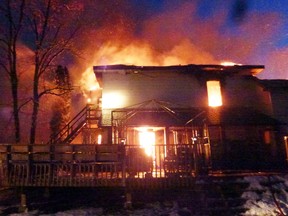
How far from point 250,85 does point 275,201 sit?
11.6m

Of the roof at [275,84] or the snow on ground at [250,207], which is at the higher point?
the roof at [275,84]

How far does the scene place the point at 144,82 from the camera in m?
19.7

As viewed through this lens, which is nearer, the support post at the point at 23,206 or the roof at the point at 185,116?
the support post at the point at 23,206

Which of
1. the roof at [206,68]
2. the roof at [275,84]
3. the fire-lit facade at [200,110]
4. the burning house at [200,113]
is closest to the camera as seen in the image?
the burning house at [200,113]

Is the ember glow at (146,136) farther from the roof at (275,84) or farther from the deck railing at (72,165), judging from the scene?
the roof at (275,84)

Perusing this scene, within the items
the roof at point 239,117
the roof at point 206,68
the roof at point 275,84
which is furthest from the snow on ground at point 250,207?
the roof at point 206,68

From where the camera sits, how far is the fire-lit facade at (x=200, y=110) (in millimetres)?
17984

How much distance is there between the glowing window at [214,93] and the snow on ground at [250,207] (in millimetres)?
8878

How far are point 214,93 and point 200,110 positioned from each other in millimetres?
2054

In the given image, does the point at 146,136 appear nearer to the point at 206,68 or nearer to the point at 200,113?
the point at 200,113

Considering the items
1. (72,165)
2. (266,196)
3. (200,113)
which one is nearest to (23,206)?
(72,165)

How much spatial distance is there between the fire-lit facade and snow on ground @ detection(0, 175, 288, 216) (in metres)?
6.28

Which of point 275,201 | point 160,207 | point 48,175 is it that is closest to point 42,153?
point 48,175

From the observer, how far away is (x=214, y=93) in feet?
65.9
